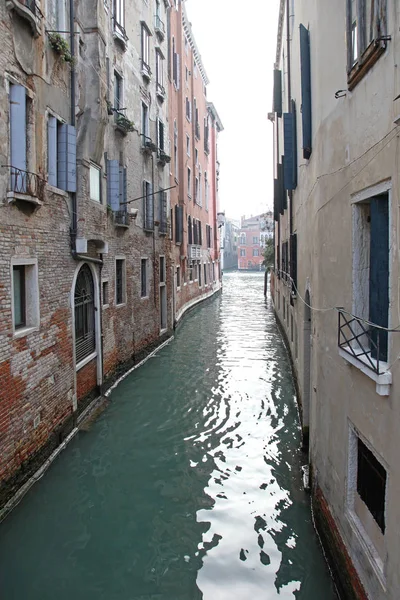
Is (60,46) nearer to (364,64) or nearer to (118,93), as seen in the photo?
(118,93)

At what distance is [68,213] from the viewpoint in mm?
8477

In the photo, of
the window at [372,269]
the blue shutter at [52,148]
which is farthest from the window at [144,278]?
the window at [372,269]

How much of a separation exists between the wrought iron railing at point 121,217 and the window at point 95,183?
124cm

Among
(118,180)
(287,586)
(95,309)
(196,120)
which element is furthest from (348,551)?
(196,120)

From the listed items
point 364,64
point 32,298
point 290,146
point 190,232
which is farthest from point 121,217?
point 190,232

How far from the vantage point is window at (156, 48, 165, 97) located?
619 inches

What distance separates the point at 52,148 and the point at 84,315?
11.1 feet

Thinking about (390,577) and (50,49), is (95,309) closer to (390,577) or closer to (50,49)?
(50,49)

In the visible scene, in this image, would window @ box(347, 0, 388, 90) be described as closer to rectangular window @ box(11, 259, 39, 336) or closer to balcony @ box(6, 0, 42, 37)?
balcony @ box(6, 0, 42, 37)

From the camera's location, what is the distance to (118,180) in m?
11.1

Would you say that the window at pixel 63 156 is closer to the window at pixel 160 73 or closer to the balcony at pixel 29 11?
the balcony at pixel 29 11

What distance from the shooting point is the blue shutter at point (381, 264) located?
3852 mm

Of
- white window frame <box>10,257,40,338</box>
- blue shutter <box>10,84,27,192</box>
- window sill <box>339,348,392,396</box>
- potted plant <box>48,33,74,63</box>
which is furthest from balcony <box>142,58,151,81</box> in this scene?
window sill <box>339,348,392,396</box>

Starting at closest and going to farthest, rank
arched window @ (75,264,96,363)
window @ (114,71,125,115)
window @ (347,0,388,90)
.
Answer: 1. window @ (347,0,388,90)
2. arched window @ (75,264,96,363)
3. window @ (114,71,125,115)
